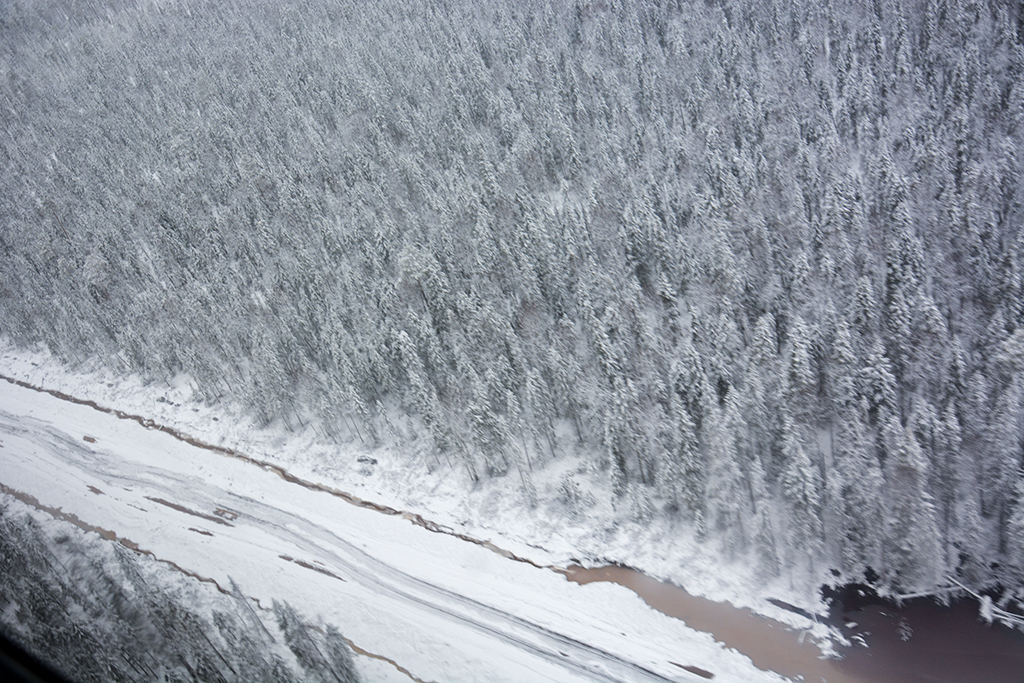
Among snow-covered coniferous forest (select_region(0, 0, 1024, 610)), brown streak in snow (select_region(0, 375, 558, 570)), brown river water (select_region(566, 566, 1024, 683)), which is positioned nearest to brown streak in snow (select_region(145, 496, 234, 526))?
brown streak in snow (select_region(0, 375, 558, 570))

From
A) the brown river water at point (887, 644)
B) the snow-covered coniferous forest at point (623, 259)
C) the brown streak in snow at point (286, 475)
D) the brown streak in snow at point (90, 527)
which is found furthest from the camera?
the brown streak in snow at point (286, 475)

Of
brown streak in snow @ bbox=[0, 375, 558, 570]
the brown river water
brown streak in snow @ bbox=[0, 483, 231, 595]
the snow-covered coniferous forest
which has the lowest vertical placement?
brown streak in snow @ bbox=[0, 483, 231, 595]

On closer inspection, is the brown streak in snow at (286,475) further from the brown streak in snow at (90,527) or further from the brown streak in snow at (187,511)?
the brown streak in snow at (90,527)

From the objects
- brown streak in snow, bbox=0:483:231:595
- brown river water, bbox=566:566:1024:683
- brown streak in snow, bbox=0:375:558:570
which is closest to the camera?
brown river water, bbox=566:566:1024:683

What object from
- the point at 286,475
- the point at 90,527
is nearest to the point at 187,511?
the point at 90,527

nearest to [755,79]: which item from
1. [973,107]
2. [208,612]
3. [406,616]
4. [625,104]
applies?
[625,104]

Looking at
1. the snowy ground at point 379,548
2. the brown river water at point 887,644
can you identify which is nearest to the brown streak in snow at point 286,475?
the snowy ground at point 379,548

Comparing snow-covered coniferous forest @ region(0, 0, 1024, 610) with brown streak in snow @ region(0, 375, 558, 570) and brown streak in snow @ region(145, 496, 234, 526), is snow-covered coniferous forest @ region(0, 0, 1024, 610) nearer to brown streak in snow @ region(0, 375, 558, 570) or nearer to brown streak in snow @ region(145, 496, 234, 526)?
brown streak in snow @ region(0, 375, 558, 570)

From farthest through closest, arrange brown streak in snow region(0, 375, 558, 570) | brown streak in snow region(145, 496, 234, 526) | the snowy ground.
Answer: brown streak in snow region(145, 496, 234, 526) < brown streak in snow region(0, 375, 558, 570) < the snowy ground
